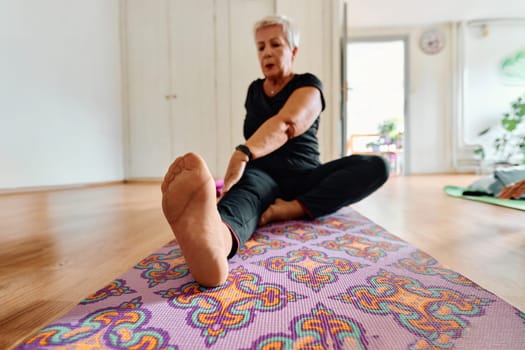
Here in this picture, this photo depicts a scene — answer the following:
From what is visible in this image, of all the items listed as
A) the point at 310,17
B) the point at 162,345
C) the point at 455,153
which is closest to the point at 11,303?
the point at 162,345

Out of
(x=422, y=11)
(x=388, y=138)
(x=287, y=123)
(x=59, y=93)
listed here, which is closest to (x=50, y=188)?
(x=59, y=93)

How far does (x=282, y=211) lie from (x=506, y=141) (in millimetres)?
5399

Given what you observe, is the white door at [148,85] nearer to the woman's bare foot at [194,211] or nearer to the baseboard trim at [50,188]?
the baseboard trim at [50,188]

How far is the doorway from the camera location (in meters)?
7.45

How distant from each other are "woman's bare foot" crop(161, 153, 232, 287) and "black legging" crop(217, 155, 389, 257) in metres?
0.44

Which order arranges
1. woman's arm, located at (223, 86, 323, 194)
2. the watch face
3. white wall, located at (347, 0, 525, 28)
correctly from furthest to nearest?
the watch face → white wall, located at (347, 0, 525, 28) → woman's arm, located at (223, 86, 323, 194)

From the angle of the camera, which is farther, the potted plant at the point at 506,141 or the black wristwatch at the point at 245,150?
the potted plant at the point at 506,141

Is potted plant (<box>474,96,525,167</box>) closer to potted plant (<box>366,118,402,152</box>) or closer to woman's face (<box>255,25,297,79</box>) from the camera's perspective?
potted plant (<box>366,118,402,152</box>)

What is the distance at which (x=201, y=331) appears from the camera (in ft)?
1.59

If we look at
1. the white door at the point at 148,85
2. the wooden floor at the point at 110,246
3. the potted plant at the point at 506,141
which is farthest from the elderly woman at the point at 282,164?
the potted plant at the point at 506,141

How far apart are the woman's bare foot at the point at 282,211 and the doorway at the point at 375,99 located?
21.1 ft

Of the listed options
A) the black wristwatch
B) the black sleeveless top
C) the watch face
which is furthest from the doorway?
the black wristwatch

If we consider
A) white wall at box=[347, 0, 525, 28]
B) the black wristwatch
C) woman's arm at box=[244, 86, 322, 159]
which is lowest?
the black wristwatch

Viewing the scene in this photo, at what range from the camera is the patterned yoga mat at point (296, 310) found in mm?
458
